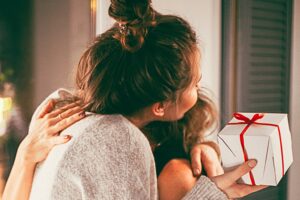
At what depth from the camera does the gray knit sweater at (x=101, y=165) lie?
77 cm

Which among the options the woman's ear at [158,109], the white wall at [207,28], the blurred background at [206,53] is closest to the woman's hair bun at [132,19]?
the woman's ear at [158,109]

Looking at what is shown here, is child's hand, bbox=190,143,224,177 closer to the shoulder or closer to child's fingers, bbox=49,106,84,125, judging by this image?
the shoulder

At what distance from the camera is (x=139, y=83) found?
0.86 m

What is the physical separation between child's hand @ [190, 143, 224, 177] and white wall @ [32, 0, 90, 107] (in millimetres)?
490

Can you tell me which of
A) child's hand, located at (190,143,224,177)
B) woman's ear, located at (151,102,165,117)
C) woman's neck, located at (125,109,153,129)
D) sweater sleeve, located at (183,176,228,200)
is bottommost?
sweater sleeve, located at (183,176,228,200)

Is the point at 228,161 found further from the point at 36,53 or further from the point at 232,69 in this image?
the point at 232,69

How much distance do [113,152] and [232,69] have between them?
1.14m

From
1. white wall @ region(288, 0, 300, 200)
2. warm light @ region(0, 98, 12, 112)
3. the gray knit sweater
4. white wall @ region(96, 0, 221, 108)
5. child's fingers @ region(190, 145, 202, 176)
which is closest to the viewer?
the gray knit sweater

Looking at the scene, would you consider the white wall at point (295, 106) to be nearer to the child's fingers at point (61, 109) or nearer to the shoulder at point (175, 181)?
the shoulder at point (175, 181)

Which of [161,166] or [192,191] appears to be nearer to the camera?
[192,191]

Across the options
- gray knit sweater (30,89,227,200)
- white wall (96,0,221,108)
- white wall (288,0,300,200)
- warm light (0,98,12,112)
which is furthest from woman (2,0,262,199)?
white wall (288,0,300,200)

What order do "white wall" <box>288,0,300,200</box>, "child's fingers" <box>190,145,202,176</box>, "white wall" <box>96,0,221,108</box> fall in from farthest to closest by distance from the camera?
"white wall" <box>288,0,300,200</box>, "white wall" <box>96,0,221,108</box>, "child's fingers" <box>190,145,202,176</box>

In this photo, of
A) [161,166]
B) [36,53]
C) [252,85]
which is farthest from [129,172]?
[252,85]

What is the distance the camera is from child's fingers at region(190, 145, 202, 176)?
0.99 metres
